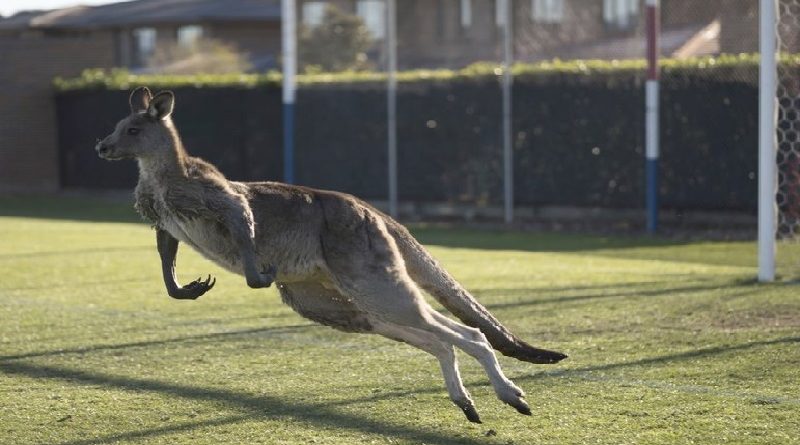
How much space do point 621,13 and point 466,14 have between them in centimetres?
329

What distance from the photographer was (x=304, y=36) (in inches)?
1012

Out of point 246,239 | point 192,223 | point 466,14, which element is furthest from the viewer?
point 466,14

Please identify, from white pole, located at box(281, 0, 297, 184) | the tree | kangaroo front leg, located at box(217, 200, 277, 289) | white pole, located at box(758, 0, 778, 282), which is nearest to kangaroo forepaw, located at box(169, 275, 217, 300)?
kangaroo front leg, located at box(217, 200, 277, 289)

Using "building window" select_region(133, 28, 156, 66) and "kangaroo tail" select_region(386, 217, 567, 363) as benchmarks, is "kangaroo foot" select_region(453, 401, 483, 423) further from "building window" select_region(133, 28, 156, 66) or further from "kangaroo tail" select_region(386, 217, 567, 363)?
"building window" select_region(133, 28, 156, 66)

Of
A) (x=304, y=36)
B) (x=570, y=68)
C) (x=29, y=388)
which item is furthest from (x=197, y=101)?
(x=29, y=388)

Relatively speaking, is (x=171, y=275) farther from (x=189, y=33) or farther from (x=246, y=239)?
(x=189, y=33)

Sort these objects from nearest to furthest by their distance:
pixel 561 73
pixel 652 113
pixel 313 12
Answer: pixel 652 113
pixel 561 73
pixel 313 12

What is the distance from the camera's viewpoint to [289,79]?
72.5 feet

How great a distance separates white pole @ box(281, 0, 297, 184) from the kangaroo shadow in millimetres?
13423

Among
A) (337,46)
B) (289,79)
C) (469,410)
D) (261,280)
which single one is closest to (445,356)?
(469,410)

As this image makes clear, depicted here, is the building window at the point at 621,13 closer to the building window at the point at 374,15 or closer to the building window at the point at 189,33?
the building window at the point at 374,15

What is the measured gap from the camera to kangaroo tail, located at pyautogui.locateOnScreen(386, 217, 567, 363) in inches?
281

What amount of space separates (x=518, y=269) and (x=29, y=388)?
7.26 meters

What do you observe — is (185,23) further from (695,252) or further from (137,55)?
(695,252)
